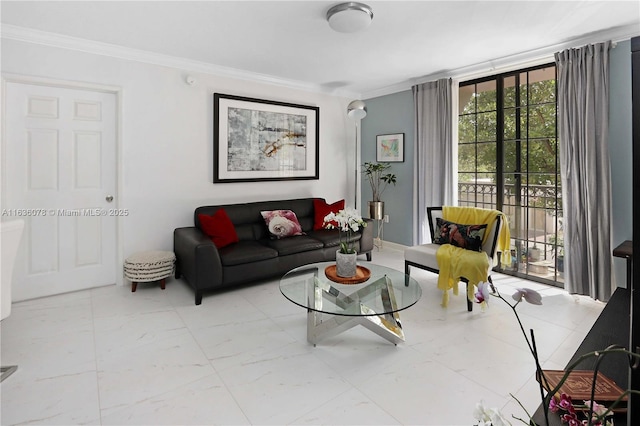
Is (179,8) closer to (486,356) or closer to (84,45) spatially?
(84,45)

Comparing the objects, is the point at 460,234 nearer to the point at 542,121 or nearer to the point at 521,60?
the point at 542,121

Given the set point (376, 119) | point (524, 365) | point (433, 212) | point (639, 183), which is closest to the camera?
point (639, 183)

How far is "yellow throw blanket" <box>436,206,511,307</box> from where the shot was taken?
124 inches

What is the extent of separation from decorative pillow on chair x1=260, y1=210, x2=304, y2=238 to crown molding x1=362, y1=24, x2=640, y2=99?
2.54m

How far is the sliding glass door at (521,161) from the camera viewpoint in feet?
12.5

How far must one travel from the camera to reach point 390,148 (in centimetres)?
536

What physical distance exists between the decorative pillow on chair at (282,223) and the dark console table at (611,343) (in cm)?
306

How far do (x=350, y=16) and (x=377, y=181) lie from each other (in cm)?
317

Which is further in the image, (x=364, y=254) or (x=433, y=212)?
(x=364, y=254)

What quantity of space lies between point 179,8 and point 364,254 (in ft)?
12.0

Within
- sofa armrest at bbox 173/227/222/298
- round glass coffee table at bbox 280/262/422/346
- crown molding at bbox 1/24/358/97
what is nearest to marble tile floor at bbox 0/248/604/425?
round glass coffee table at bbox 280/262/422/346

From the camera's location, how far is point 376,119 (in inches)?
220

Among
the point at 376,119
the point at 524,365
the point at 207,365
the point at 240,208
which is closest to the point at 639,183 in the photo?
the point at 524,365

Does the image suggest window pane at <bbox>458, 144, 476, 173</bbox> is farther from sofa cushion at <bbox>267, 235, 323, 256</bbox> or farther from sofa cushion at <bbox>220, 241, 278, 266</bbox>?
sofa cushion at <bbox>220, 241, 278, 266</bbox>
